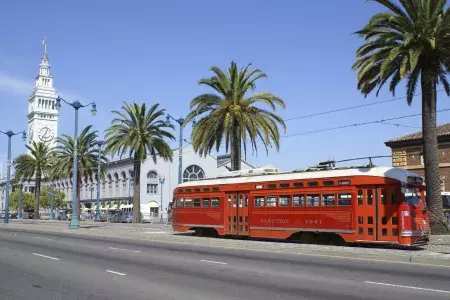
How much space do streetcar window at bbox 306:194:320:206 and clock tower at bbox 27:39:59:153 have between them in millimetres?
171089

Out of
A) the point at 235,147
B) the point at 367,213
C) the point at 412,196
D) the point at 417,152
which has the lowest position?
the point at 367,213

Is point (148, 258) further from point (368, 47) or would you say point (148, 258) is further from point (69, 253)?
point (368, 47)

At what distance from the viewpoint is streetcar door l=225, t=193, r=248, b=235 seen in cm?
2503

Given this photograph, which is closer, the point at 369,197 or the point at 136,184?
the point at 369,197

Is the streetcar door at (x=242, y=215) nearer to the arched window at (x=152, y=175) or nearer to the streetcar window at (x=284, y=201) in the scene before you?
the streetcar window at (x=284, y=201)

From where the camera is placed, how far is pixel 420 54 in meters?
26.0

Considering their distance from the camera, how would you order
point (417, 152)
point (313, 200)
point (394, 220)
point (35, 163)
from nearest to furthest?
point (394, 220) < point (313, 200) < point (417, 152) < point (35, 163)

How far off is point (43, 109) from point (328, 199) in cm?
18146

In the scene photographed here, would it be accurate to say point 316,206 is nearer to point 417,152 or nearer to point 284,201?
point 284,201

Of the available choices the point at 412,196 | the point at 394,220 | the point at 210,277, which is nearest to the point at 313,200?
the point at 394,220

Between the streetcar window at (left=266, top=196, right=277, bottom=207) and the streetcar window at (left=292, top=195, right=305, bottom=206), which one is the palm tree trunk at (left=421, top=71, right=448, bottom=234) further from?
the streetcar window at (left=266, top=196, right=277, bottom=207)

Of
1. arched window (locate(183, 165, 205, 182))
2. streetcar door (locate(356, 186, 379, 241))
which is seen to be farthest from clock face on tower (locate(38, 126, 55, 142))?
streetcar door (locate(356, 186, 379, 241))

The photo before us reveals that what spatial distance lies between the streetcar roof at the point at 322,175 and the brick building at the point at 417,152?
2866cm

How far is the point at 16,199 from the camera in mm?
120812
